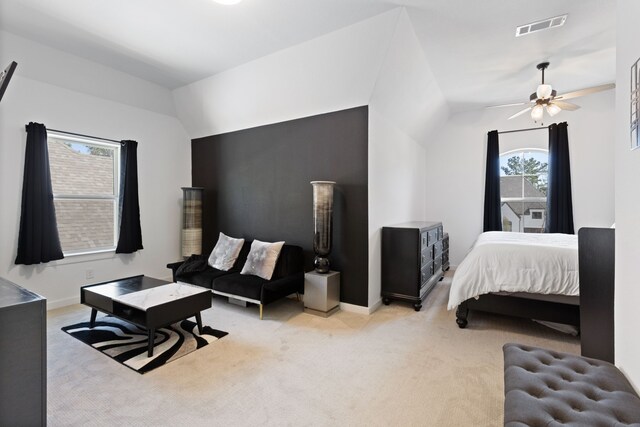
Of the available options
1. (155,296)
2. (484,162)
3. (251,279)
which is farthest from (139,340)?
(484,162)

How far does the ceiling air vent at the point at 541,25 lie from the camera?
2.81 meters

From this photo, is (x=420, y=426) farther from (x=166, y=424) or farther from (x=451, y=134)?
(x=451, y=134)

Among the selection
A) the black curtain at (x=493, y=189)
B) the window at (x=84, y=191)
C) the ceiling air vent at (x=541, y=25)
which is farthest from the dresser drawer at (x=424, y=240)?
the window at (x=84, y=191)

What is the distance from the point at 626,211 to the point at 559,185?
4.28 meters

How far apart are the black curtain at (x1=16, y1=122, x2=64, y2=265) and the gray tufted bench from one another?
4611 millimetres

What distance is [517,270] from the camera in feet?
9.45

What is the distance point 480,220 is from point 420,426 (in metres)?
4.76

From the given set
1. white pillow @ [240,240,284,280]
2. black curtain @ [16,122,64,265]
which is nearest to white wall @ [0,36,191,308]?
black curtain @ [16,122,64,265]

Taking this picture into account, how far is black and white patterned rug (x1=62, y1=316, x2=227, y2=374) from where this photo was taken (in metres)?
2.41

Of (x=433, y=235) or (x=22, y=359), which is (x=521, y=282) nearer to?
(x=433, y=235)

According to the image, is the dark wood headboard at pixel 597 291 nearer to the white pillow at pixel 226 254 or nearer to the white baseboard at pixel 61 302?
the white pillow at pixel 226 254

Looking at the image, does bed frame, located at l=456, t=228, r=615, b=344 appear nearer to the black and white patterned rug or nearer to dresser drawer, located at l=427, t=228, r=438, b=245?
dresser drawer, located at l=427, t=228, r=438, b=245

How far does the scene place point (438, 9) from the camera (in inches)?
106

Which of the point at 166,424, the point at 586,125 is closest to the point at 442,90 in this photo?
the point at 586,125
